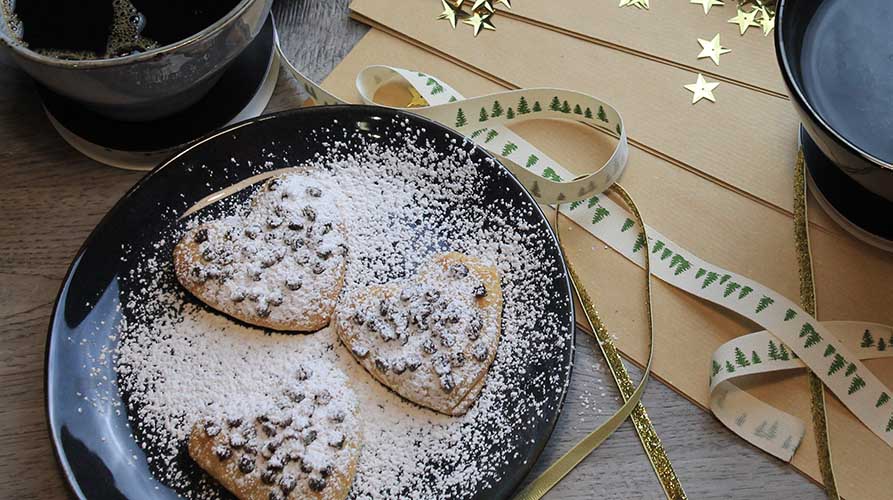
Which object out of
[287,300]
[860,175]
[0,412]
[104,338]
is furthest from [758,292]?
[0,412]

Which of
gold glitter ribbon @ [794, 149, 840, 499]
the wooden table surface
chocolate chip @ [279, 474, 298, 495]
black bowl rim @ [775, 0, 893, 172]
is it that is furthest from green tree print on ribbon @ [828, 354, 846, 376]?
chocolate chip @ [279, 474, 298, 495]

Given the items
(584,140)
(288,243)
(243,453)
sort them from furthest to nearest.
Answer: (584,140)
(288,243)
(243,453)

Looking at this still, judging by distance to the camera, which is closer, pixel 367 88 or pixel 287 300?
pixel 287 300

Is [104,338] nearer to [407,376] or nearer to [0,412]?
[0,412]

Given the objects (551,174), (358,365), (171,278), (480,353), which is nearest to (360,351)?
(358,365)

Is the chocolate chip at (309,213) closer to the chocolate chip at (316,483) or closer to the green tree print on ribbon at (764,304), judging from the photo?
the chocolate chip at (316,483)

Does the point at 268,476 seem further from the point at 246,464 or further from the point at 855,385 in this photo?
the point at 855,385

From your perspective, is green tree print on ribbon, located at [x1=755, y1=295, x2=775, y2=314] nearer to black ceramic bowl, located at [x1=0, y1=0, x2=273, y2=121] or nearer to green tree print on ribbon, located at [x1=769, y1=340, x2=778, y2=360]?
green tree print on ribbon, located at [x1=769, y1=340, x2=778, y2=360]

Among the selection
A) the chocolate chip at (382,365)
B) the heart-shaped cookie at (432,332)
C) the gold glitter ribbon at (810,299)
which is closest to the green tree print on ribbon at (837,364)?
the gold glitter ribbon at (810,299)
